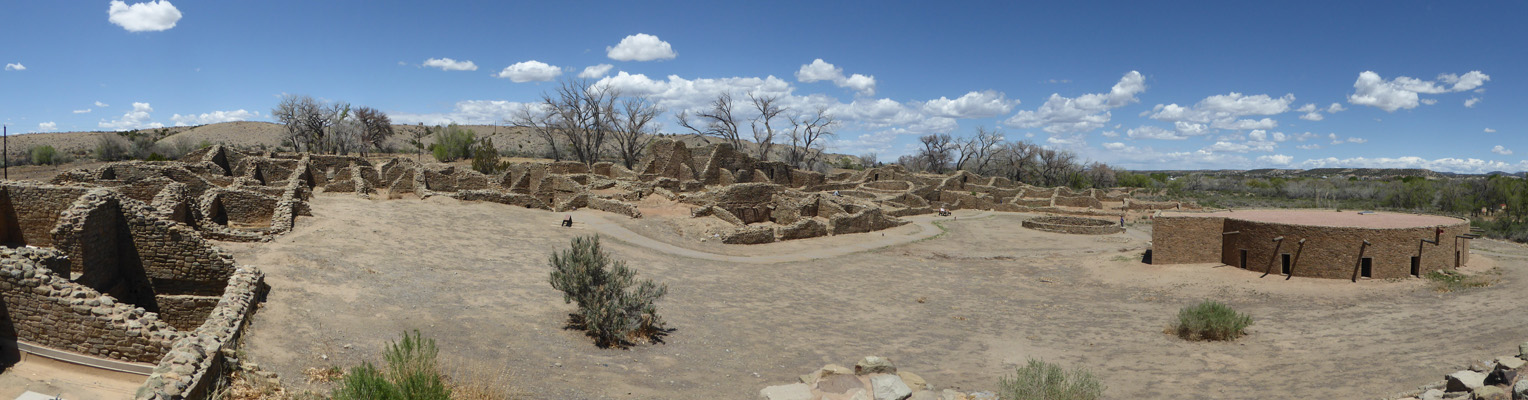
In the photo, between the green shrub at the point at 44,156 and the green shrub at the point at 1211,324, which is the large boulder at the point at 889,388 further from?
the green shrub at the point at 44,156

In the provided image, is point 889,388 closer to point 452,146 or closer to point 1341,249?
point 1341,249

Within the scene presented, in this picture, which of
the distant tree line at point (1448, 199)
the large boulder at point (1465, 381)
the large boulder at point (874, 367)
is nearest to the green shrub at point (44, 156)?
the large boulder at point (874, 367)

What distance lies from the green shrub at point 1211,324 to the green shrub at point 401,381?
12.8 metres

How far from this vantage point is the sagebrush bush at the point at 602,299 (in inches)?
437

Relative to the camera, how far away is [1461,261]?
18438mm

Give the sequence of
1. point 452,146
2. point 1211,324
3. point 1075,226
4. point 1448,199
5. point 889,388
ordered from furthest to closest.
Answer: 1. point 452,146
2. point 1448,199
3. point 1075,226
4. point 1211,324
5. point 889,388

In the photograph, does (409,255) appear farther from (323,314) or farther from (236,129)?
(236,129)

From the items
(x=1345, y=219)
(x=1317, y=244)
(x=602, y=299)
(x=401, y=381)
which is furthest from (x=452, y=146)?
(x=1345, y=219)

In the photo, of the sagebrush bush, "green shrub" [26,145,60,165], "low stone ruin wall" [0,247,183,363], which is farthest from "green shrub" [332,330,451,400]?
"green shrub" [26,145,60,165]

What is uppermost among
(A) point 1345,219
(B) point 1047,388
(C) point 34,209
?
(A) point 1345,219

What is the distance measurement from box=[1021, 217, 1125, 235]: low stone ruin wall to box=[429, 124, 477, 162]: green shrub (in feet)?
153

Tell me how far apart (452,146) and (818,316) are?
178 ft

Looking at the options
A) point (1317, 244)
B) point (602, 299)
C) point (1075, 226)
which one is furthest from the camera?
point (1075, 226)

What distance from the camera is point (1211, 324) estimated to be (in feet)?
42.0
